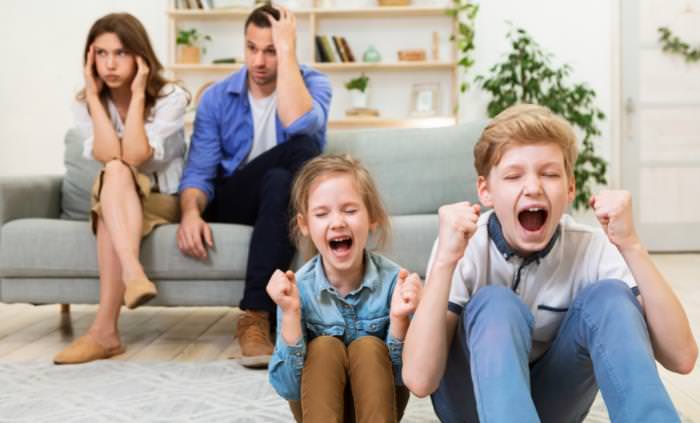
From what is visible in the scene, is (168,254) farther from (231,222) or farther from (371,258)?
(371,258)

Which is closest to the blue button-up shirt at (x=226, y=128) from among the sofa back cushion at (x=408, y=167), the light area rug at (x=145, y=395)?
the sofa back cushion at (x=408, y=167)

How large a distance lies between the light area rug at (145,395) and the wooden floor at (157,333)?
0.59ft

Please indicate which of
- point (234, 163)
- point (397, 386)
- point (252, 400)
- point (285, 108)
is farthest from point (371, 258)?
point (234, 163)

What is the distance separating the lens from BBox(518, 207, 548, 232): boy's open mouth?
48.0 inches

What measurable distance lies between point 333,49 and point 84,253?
3020mm

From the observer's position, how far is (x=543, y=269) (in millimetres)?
1265

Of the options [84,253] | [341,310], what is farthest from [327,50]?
[341,310]

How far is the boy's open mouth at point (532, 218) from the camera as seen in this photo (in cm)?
122

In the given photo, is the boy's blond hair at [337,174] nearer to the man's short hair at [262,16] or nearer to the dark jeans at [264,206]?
the dark jeans at [264,206]

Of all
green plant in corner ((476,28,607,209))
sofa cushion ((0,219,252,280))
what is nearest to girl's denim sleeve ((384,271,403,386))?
sofa cushion ((0,219,252,280))

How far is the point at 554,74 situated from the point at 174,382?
3.57 metres

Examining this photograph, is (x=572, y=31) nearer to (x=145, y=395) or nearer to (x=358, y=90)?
(x=358, y=90)

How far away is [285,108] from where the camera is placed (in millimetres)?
2512

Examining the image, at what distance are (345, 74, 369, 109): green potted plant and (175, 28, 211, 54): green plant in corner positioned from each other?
1.02 metres
